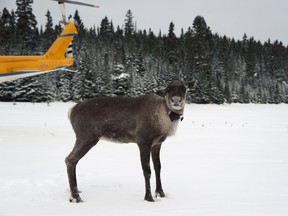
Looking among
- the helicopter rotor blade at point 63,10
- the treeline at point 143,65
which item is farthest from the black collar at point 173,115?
the helicopter rotor blade at point 63,10

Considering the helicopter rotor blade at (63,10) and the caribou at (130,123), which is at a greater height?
the helicopter rotor blade at (63,10)

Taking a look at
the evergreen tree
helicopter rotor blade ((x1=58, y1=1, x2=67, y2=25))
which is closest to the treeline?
the evergreen tree

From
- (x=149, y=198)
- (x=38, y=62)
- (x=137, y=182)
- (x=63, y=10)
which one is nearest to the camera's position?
(x=149, y=198)

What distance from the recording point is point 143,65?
237 ft

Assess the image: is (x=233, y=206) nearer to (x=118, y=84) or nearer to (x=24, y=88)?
(x=24, y=88)

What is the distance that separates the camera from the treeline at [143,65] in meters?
46.2

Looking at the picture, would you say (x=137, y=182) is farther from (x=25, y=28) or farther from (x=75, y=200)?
(x=25, y=28)

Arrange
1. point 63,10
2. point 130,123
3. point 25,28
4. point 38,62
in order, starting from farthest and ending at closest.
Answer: point 25,28 → point 63,10 → point 38,62 → point 130,123

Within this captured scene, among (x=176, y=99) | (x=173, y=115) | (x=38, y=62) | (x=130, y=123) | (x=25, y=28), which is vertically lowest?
(x=130, y=123)

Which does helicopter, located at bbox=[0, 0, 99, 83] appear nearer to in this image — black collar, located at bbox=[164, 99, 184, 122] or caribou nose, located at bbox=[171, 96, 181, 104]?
black collar, located at bbox=[164, 99, 184, 122]

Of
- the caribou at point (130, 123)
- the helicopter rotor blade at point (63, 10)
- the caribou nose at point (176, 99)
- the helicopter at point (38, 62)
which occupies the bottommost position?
the caribou at point (130, 123)

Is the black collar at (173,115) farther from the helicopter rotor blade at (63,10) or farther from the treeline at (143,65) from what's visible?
the helicopter rotor blade at (63,10)

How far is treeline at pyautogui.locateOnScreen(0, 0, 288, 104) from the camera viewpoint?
46.2 m

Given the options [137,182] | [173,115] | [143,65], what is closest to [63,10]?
[137,182]
